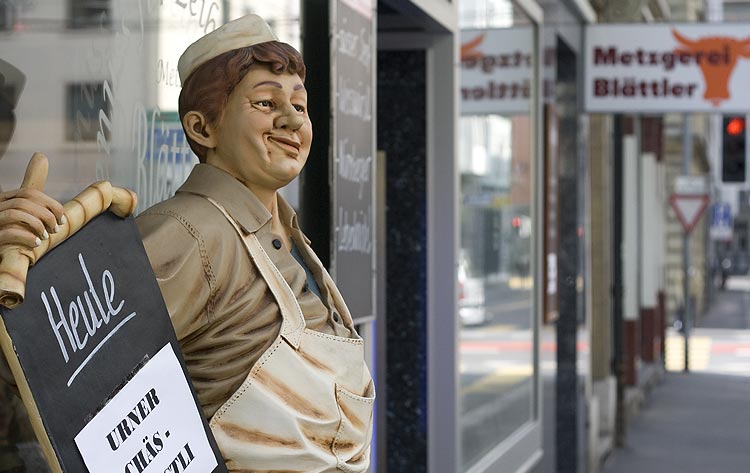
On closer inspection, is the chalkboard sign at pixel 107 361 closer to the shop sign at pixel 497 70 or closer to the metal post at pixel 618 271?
the shop sign at pixel 497 70

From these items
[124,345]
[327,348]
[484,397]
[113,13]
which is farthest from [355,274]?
[484,397]

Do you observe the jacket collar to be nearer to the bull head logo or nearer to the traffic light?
the bull head logo

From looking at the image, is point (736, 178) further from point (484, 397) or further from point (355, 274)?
point (355, 274)

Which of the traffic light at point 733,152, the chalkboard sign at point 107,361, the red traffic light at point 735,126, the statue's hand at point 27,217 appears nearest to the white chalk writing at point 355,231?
the chalkboard sign at point 107,361

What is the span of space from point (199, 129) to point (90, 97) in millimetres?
456

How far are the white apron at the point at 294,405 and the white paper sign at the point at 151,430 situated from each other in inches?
4.1

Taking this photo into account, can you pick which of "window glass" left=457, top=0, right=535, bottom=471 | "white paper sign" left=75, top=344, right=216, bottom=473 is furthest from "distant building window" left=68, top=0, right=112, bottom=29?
"window glass" left=457, top=0, right=535, bottom=471

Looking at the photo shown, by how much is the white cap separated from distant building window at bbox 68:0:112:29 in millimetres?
426

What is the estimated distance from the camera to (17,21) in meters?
2.54

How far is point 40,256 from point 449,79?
4.50 meters

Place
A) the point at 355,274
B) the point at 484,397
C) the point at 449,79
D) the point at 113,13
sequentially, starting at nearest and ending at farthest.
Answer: the point at 113,13
the point at 355,274
the point at 449,79
the point at 484,397

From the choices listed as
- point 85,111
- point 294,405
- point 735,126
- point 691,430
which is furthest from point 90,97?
point 735,126

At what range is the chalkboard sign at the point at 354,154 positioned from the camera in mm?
4094

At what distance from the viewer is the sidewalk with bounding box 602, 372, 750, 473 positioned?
11.9 metres
